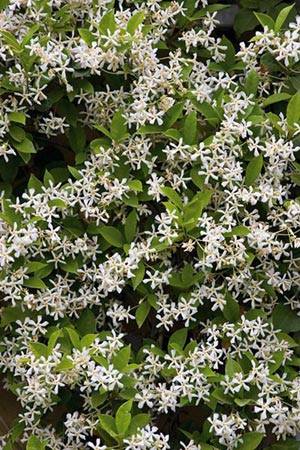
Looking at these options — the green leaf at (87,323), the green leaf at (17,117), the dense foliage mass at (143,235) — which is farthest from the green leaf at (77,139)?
the green leaf at (87,323)

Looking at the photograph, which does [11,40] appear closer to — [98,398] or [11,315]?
[11,315]

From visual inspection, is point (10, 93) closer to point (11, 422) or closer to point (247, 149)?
point (247, 149)

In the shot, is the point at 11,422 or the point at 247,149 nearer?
the point at 247,149

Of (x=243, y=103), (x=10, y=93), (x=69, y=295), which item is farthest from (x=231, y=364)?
(x=10, y=93)

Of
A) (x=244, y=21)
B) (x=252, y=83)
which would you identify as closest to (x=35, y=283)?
(x=252, y=83)

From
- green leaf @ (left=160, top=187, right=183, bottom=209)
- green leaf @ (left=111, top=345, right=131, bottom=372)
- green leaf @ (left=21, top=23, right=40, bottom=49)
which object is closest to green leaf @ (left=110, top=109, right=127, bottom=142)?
green leaf @ (left=160, top=187, right=183, bottom=209)

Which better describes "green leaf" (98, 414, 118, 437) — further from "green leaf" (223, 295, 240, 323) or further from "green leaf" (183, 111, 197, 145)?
"green leaf" (183, 111, 197, 145)

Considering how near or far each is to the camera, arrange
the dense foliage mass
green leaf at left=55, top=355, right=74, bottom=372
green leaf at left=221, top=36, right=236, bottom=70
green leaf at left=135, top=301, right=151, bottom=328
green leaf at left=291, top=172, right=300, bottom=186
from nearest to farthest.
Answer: green leaf at left=55, top=355, right=74, bottom=372
the dense foliage mass
green leaf at left=135, top=301, right=151, bottom=328
green leaf at left=291, top=172, right=300, bottom=186
green leaf at left=221, top=36, right=236, bottom=70
